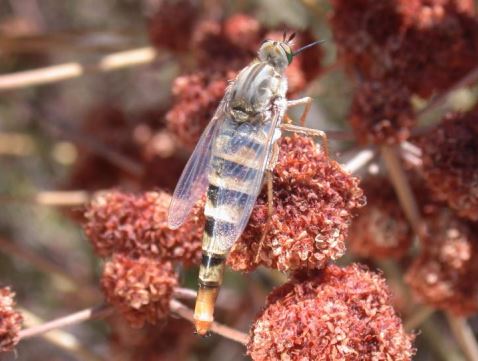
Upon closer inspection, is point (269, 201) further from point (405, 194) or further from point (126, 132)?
point (126, 132)

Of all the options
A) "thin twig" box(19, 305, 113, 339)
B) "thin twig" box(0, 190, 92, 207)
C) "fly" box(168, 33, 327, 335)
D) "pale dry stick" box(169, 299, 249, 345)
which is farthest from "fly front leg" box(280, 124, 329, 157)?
"thin twig" box(0, 190, 92, 207)

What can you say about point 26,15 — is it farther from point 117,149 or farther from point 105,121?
point 117,149

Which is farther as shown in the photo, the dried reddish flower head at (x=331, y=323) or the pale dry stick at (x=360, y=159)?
the pale dry stick at (x=360, y=159)

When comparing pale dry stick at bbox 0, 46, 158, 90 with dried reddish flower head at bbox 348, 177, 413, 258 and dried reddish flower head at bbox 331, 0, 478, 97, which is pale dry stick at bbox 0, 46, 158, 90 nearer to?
dried reddish flower head at bbox 331, 0, 478, 97

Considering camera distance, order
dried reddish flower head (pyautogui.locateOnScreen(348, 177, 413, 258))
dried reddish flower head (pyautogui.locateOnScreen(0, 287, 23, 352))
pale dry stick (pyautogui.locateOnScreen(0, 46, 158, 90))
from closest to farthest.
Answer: dried reddish flower head (pyautogui.locateOnScreen(0, 287, 23, 352)), dried reddish flower head (pyautogui.locateOnScreen(348, 177, 413, 258)), pale dry stick (pyautogui.locateOnScreen(0, 46, 158, 90))

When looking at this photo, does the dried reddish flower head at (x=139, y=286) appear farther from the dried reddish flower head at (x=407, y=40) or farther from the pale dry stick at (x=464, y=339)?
the pale dry stick at (x=464, y=339)

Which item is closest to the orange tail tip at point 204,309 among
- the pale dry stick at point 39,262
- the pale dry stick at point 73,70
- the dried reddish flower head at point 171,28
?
the pale dry stick at point 39,262

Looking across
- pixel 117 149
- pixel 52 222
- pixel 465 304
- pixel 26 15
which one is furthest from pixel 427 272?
pixel 26 15
